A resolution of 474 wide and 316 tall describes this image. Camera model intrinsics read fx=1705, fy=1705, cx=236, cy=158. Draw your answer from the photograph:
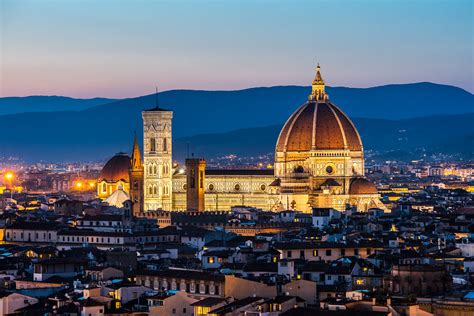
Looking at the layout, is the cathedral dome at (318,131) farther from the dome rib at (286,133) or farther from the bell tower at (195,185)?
the bell tower at (195,185)

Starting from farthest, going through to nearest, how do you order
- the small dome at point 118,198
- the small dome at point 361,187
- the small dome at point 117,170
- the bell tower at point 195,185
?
the small dome at point 117,170
the small dome at point 118,198
the bell tower at point 195,185
the small dome at point 361,187

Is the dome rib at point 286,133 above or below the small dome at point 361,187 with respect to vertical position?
above

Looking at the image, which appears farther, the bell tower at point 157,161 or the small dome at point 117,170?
the small dome at point 117,170

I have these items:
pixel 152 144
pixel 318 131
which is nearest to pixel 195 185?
pixel 152 144

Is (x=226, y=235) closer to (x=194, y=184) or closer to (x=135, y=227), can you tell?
(x=135, y=227)

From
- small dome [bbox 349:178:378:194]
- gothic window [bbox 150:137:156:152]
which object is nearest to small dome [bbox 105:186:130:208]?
gothic window [bbox 150:137:156:152]

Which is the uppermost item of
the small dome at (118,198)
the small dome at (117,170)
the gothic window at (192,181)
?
the small dome at (117,170)

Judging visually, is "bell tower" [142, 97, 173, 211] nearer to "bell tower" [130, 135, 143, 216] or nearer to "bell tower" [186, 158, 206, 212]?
"bell tower" [130, 135, 143, 216]

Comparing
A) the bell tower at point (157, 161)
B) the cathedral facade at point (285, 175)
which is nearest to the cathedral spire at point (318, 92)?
the cathedral facade at point (285, 175)
